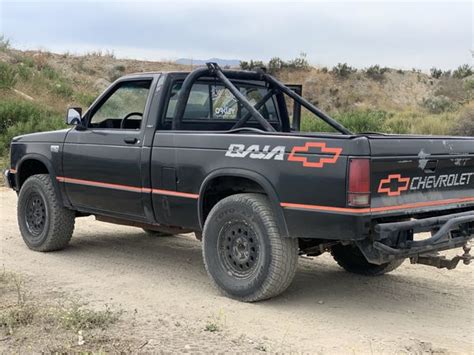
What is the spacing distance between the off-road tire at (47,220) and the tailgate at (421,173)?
13.1 feet

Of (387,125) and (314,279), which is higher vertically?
(387,125)

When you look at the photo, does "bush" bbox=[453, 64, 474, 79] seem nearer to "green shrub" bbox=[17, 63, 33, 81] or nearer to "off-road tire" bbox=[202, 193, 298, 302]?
"green shrub" bbox=[17, 63, 33, 81]

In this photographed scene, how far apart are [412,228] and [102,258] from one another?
3.76 metres

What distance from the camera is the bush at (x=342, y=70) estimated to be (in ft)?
145

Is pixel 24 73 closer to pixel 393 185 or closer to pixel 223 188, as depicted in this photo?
pixel 223 188

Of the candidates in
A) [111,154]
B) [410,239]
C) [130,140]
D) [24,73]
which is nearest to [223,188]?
[130,140]

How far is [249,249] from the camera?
16.9ft

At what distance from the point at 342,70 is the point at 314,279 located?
3962 cm

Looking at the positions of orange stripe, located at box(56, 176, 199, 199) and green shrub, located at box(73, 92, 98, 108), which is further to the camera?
green shrub, located at box(73, 92, 98, 108)

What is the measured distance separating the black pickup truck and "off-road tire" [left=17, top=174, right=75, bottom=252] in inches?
0.6

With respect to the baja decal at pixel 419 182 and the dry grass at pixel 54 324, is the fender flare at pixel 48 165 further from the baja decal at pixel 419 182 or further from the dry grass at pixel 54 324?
the baja decal at pixel 419 182

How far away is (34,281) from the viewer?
586 centimetres

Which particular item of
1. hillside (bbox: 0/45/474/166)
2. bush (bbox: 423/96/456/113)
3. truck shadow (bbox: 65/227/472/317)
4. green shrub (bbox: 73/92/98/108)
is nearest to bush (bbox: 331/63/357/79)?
hillside (bbox: 0/45/474/166)

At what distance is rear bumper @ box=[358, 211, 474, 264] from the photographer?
4.54 metres
